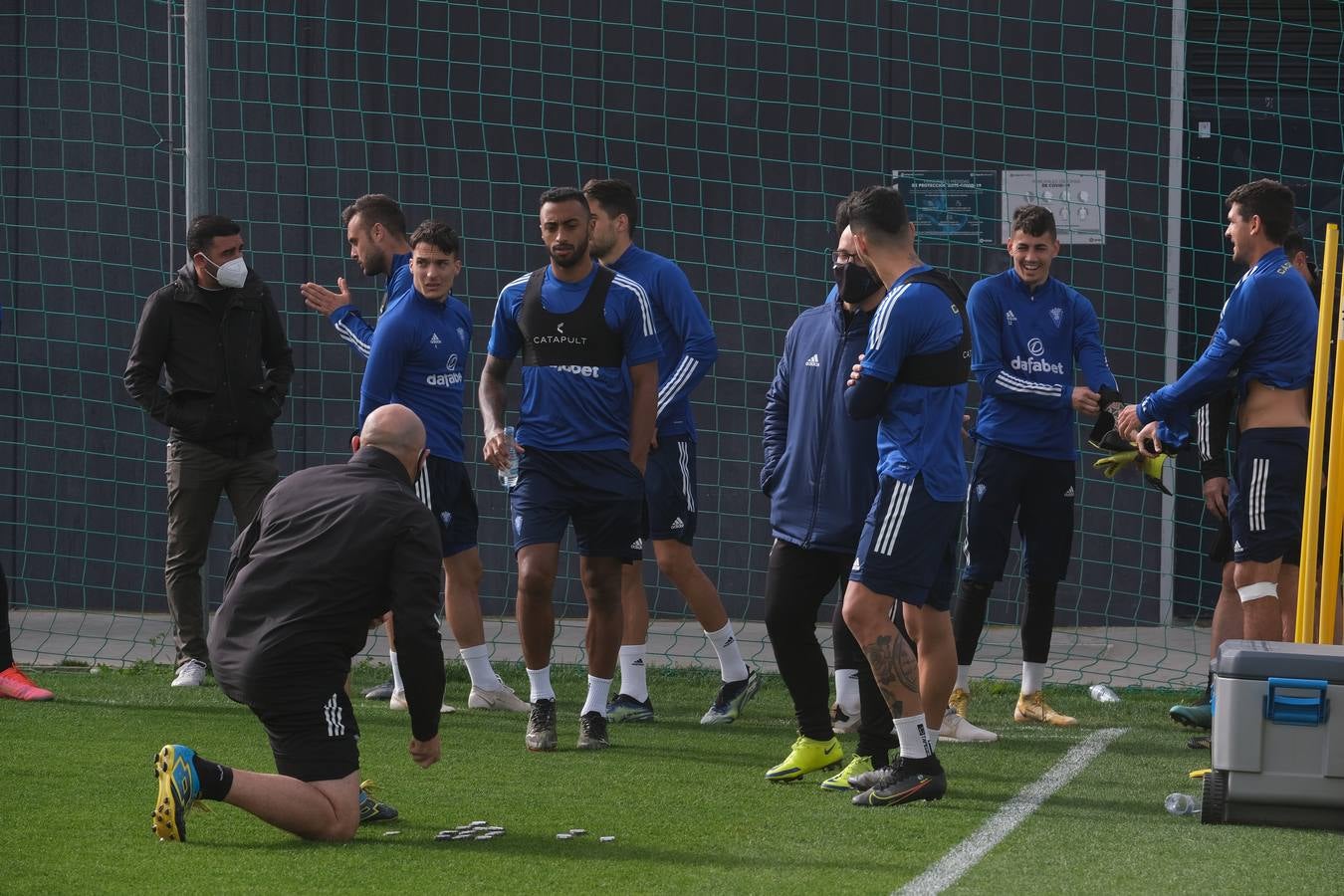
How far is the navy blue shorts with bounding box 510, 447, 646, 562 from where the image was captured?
22.2 feet

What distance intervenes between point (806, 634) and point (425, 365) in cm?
234

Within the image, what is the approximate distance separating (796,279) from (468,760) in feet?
15.3

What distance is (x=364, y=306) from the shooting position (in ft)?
35.2

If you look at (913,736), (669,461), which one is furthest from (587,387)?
(913,736)

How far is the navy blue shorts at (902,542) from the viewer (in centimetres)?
556

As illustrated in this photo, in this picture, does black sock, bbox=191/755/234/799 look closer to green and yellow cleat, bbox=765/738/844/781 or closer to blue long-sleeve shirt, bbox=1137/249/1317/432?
green and yellow cleat, bbox=765/738/844/781

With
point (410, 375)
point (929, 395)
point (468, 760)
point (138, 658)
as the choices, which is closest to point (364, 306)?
point (138, 658)

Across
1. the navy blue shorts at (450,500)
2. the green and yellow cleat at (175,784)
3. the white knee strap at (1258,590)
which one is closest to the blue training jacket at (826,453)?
the white knee strap at (1258,590)

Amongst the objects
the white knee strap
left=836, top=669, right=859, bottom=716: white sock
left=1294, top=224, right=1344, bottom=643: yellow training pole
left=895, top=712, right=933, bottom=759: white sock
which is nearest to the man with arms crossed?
left=836, top=669, right=859, bottom=716: white sock

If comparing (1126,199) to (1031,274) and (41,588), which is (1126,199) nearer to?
(1031,274)

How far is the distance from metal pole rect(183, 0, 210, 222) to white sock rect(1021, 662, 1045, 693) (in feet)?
14.9

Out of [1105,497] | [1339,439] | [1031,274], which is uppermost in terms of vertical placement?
[1031,274]

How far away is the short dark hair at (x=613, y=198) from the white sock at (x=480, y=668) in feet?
6.38

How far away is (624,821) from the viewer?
5.41 metres
